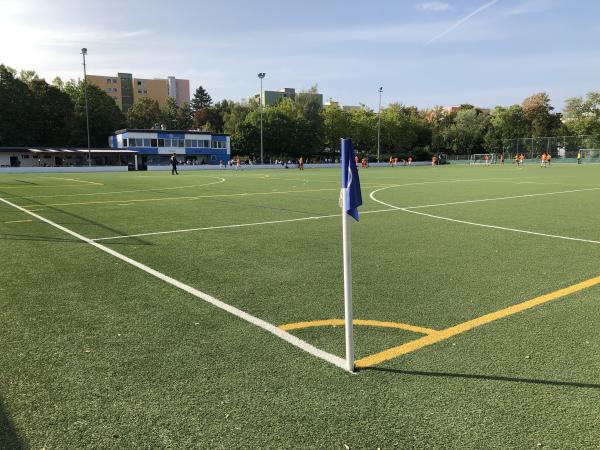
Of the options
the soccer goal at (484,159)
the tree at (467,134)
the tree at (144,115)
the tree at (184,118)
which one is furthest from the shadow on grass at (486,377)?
the tree at (184,118)

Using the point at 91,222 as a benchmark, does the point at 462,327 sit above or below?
below

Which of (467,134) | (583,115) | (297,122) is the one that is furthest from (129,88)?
(583,115)

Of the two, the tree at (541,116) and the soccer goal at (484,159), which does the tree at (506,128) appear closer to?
the tree at (541,116)

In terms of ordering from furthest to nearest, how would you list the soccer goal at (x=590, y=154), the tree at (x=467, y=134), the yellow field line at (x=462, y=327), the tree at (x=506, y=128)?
the tree at (x=467, y=134)
the tree at (x=506, y=128)
the soccer goal at (x=590, y=154)
the yellow field line at (x=462, y=327)

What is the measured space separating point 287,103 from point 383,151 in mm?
23619

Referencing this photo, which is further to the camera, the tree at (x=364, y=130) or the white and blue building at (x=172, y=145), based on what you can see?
the tree at (x=364, y=130)

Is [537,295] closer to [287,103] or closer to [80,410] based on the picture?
[80,410]

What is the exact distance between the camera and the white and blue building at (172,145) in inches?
3324

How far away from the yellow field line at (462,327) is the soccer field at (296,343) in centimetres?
3

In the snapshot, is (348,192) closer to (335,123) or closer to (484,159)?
(484,159)

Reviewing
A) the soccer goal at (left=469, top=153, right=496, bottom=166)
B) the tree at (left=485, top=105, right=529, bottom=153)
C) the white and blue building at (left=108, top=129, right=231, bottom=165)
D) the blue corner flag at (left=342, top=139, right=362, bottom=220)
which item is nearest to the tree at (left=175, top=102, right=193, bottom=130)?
the white and blue building at (left=108, top=129, right=231, bottom=165)

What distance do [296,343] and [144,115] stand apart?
11223 cm

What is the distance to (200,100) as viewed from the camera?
436 ft

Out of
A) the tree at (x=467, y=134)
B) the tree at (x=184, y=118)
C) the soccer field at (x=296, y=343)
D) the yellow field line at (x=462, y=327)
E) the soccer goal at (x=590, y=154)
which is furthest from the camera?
the tree at (x=184, y=118)
